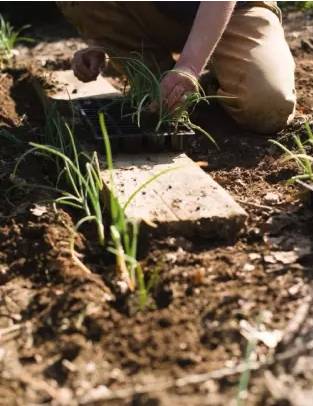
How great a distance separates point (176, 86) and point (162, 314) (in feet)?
3.33

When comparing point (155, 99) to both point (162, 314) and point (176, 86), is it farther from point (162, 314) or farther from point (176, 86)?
point (162, 314)

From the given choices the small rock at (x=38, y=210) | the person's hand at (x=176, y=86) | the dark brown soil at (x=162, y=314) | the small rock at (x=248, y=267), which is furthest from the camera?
the person's hand at (x=176, y=86)

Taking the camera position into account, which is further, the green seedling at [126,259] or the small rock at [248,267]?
the small rock at [248,267]

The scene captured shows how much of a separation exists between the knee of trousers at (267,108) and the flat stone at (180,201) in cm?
49

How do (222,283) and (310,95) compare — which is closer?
(222,283)

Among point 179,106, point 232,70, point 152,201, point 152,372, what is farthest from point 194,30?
point 152,372

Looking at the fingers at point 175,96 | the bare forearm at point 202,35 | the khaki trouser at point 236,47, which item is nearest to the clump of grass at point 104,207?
the fingers at point 175,96

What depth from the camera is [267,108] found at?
2.70 metres

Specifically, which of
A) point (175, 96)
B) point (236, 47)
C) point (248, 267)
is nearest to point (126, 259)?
point (248, 267)

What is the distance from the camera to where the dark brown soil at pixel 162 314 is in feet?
4.62

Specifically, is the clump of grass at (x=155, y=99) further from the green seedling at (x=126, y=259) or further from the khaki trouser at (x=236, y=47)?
the green seedling at (x=126, y=259)

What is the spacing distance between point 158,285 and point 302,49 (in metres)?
2.37

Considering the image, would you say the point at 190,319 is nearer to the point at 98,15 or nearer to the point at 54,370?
the point at 54,370

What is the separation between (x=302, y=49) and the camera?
368 cm
